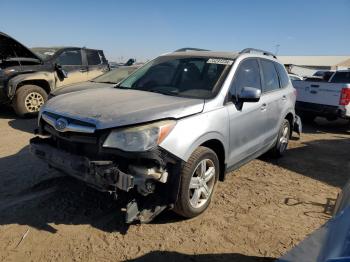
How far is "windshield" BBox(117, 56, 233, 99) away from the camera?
4287 mm

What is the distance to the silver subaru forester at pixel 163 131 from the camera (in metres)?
3.28

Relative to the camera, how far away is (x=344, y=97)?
935cm

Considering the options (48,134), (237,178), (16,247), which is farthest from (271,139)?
(16,247)

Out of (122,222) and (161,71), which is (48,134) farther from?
(161,71)

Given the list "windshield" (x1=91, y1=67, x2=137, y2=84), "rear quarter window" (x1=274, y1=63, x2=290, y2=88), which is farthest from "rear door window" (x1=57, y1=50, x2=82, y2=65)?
"rear quarter window" (x1=274, y1=63, x2=290, y2=88)

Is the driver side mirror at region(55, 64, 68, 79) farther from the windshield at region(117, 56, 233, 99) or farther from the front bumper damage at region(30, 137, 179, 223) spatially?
the front bumper damage at region(30, 137, 179, 223)

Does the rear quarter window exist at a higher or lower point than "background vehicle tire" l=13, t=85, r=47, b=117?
higher

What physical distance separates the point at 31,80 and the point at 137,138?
6812mm

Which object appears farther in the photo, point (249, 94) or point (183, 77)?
point (183, 77)

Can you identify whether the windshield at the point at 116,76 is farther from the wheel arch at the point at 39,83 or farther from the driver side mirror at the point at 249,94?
the driver side mirror at the point at 249,94

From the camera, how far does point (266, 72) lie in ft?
18.3

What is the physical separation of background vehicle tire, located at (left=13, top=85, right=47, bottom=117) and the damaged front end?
226 inches

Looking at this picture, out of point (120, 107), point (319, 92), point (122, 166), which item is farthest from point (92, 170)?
point (319, 92)

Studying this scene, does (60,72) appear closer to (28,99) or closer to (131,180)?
(28,99)
